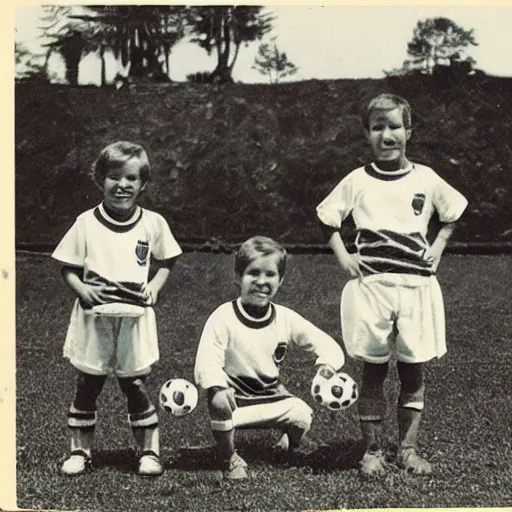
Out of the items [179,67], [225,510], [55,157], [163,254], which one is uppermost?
[179,67]

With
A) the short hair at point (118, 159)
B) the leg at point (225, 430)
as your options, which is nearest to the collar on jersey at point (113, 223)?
the short hair at point (118, 159)

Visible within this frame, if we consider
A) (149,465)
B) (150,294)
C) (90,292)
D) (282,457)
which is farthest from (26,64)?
(282,457)

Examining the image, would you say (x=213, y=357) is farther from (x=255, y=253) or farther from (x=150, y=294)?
(x=255, y=253)

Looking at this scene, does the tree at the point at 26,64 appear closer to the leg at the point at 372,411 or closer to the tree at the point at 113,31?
the tree at the point at 113,31

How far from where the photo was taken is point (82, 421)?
18.1 ft

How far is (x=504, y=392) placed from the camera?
20.7 feet

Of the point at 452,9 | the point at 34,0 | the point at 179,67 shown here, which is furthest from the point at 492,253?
the point at 34,0

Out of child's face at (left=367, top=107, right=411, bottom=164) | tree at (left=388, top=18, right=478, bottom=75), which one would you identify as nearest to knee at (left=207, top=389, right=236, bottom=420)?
child's face at (left=367, top=107, right=411, bottom=164)

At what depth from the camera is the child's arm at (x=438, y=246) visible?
5.47 metres

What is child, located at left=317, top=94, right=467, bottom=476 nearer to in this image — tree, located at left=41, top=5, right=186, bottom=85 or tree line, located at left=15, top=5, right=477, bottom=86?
tree line, located at left=15, top=5, right=477, bottom=86

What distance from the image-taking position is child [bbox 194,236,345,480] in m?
5.40

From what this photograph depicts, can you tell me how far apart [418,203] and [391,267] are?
0.36 meters

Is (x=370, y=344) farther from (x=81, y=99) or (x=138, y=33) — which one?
(x=81, y=99)

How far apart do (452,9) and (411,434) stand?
2.41 m
